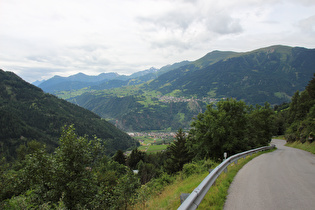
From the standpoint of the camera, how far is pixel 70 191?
9820mm

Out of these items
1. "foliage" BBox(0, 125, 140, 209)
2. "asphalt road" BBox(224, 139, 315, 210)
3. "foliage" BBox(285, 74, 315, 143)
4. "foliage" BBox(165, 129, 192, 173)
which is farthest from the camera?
"foliage" BBox(165, 129, 192, 173)

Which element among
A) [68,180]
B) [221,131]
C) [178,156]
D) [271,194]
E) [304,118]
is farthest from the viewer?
[304,118]

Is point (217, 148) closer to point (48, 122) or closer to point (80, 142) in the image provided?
point (80, 142)

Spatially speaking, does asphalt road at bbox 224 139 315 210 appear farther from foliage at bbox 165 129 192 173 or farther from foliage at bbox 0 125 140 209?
foliage at bbox 165 129 192 173

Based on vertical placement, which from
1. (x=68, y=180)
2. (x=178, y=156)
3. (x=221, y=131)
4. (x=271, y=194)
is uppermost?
(x=271, y=194)

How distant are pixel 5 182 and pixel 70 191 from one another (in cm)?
554

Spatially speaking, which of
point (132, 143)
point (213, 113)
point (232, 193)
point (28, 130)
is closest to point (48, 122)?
point (28, 130)

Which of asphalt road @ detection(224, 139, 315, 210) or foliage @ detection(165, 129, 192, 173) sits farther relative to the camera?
foliage @ detection(165, 129, 192, 173)

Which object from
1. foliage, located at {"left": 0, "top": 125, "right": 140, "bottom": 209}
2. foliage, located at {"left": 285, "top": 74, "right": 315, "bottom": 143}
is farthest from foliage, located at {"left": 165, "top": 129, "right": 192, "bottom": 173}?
foliage, located at {"left": 0, "top": 125, "right": 140, "bottom": 209}

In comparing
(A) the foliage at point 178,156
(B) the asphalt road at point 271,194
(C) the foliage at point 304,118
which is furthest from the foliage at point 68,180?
(C) the foliage at point 304,118

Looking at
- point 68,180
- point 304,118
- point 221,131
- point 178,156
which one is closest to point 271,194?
point 68,180

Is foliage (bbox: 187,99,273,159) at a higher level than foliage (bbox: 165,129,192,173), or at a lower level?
higher

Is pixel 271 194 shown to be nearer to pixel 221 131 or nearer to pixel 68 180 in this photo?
pixel 68 180

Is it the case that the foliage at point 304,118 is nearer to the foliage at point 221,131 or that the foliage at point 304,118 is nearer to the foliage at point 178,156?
the foliage at point 221,131
